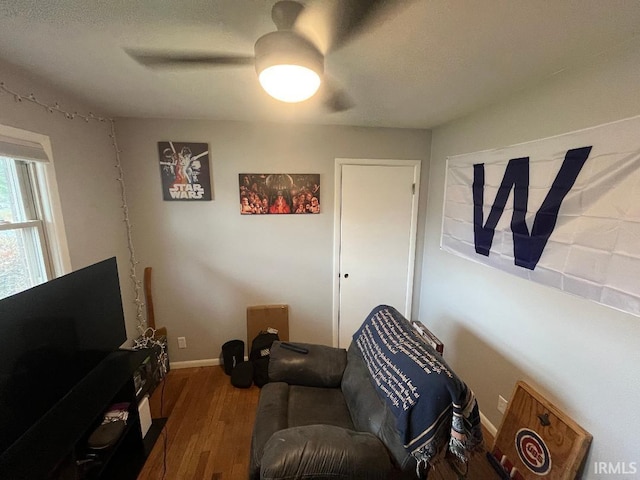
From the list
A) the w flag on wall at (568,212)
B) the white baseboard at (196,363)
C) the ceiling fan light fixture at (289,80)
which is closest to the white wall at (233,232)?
the white baseboard at (196,363)

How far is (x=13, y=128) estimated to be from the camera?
4.36ft

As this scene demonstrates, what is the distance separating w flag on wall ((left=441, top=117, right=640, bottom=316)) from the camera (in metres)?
1.10

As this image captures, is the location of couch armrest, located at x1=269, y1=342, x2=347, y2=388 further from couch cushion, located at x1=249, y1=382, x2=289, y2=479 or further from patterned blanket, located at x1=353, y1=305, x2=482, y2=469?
patterned blanket, located at x1=353, y1=305, x2=482, y2=469

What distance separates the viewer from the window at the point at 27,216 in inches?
53.6

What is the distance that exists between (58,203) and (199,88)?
110cm

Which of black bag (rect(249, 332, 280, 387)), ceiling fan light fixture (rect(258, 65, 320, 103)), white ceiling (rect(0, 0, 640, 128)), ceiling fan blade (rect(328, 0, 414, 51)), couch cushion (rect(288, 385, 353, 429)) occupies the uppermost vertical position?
white ceiling (rect(0, 0, 640, 128))

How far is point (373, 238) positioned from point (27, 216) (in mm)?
2467

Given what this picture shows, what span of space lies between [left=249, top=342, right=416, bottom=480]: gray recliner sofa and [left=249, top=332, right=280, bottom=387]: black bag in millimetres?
629

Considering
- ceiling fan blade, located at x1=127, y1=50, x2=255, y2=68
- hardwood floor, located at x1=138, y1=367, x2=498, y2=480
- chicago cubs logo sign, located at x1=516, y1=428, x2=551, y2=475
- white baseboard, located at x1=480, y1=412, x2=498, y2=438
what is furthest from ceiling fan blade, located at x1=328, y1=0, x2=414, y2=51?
white baseboard, located at x1=480, y1=412, x2=498, y2=438

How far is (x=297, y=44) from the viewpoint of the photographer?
36.1 inches

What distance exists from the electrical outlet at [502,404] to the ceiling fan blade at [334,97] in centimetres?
223

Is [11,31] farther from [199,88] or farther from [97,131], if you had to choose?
[97,131]

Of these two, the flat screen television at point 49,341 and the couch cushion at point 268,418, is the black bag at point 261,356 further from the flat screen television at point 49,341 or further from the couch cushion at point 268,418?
the flat screen television at point 49,341

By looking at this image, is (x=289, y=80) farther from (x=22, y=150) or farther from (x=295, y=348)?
(x=295, y=348)
